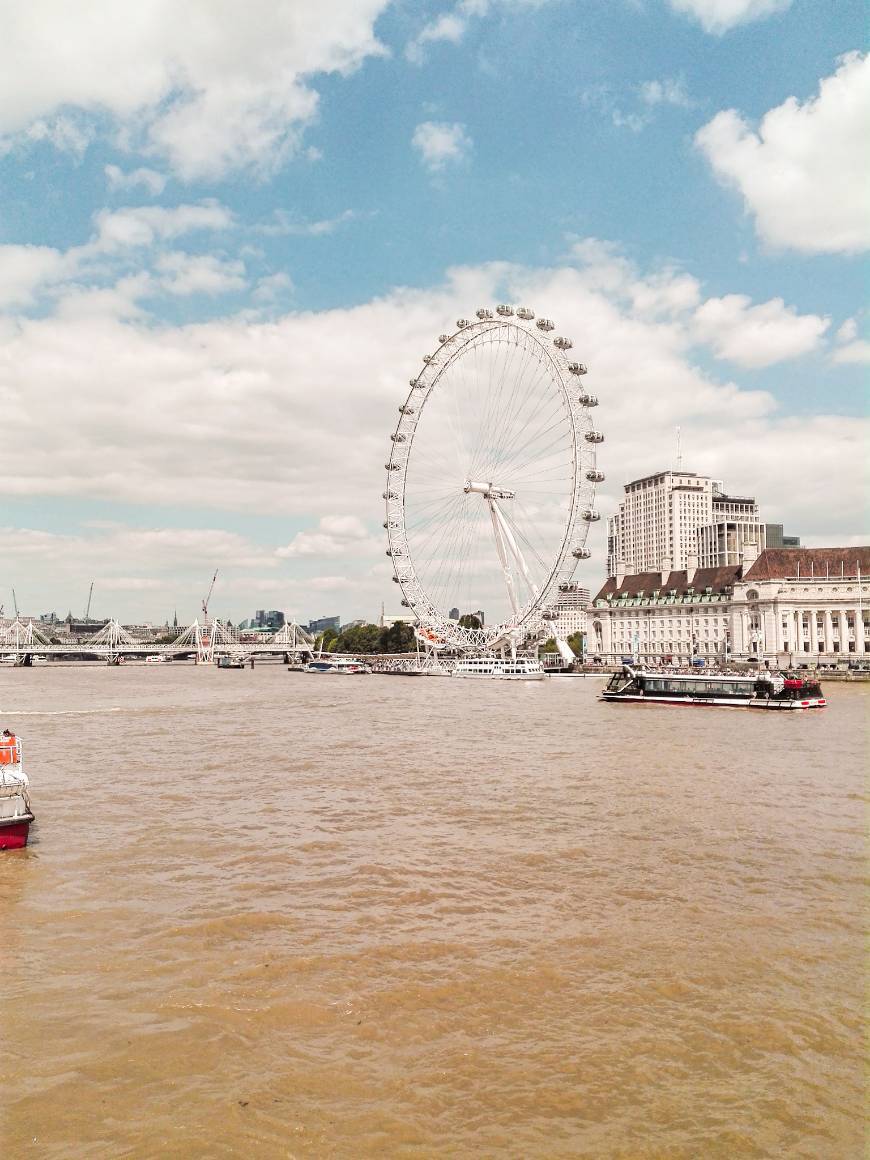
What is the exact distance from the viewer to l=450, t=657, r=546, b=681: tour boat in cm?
9062

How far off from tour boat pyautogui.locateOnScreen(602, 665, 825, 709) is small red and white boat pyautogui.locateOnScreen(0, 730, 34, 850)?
44.0m

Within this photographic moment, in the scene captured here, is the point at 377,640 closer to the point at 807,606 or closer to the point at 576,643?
the point at 576,643

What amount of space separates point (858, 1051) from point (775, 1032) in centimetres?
72

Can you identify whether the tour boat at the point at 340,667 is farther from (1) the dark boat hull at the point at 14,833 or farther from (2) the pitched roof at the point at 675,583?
(1) the dark boat hull at the point at 14,833

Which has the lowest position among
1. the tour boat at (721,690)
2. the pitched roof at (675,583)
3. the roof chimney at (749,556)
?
the tour boat at (721,690)

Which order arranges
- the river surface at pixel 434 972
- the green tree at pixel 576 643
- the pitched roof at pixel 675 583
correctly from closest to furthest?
the river surface at pixel 434 972
the pitched roof at pixel 675 583
the green tree at pixel 576 643

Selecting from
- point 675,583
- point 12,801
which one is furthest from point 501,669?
point 12,801

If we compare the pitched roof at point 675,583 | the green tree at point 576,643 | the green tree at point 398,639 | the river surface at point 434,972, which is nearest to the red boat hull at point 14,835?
the river surface at point 434,972

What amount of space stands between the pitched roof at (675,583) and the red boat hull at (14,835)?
123572mm

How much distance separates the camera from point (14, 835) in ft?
51.1

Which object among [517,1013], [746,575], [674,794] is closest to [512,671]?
[746,575]

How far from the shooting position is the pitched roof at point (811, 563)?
121375 millimetres

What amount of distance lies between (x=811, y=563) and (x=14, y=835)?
403 feet

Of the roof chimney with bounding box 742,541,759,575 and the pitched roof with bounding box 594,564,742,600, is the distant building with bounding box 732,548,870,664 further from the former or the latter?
the pitched roof with bounding box 594,564,742,600
